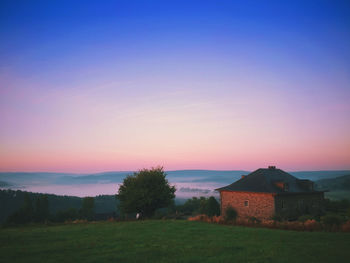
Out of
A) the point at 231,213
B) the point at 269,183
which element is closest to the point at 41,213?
the point at 231,213

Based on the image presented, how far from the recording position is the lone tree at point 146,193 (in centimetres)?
3378

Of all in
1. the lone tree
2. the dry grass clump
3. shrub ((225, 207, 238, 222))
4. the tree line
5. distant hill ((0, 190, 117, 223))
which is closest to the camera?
the dry grass clump

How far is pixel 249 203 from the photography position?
35.4 meters

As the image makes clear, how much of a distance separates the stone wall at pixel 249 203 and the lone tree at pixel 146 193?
30.7ft

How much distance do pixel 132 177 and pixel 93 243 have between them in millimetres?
23529

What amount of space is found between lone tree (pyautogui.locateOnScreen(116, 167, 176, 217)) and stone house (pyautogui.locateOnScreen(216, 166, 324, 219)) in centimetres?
1015

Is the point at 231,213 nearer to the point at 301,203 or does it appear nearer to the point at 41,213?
the point at 301,203

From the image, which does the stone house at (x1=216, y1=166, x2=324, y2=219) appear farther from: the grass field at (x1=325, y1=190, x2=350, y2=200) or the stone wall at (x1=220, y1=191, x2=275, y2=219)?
the grass field at (x1=325, y1=190, x2=350, y2=200)

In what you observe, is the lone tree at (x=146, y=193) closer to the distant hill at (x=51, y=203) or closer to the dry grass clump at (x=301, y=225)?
the dry grass clump at (x=301, y=225)

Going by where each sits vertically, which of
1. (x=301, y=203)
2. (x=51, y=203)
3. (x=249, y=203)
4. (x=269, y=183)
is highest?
(x=269, y=183)

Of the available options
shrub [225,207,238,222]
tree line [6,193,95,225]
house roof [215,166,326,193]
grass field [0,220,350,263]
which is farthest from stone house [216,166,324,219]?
tree line [6,193,95,225]

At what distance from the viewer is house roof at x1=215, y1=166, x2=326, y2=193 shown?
35000 mm

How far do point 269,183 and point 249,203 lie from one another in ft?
14.2

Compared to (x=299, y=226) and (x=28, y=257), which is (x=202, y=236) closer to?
(x=299, y=226)
